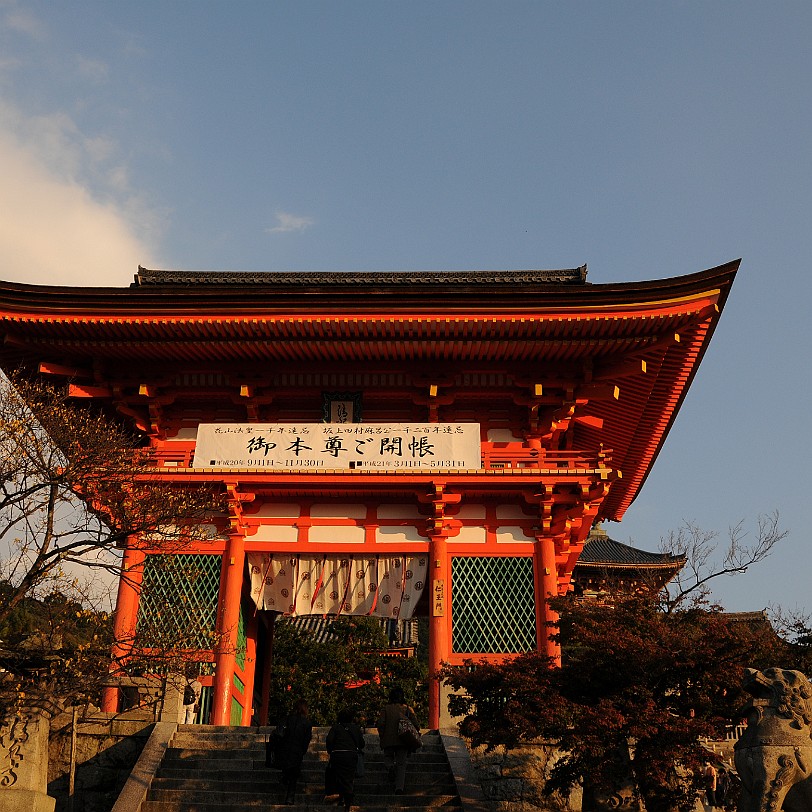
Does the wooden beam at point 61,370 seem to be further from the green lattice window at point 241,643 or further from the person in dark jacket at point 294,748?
the person in dark jacket at point 294,748

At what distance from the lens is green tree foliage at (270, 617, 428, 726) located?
28109mm

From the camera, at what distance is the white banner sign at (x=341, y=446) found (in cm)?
1734

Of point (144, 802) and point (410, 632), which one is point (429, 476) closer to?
point (144, 802)

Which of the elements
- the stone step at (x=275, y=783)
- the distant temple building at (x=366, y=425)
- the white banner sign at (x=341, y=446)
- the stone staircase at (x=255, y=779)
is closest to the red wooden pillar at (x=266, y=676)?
the distant temple building at (x=366, y=425)

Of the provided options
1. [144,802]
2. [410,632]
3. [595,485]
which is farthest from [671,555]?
[144,802]

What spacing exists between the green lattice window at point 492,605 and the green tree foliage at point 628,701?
14.3 feet

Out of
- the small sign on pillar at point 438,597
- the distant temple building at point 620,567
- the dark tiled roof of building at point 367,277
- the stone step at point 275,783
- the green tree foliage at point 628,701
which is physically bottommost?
the stone step at point 275,783

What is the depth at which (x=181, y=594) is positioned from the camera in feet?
55.9

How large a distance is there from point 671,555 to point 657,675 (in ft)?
80.8

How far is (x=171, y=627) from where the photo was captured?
1702cm

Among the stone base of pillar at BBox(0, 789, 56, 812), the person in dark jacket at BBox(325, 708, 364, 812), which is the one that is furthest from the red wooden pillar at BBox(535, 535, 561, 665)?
the stone base of pillar at BBox(0, 789, 56, 812)

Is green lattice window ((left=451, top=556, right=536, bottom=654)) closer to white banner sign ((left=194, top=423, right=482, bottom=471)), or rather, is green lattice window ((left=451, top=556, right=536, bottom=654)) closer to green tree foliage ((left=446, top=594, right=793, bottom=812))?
white banner sign ((left=194, top=423, right=482, bottom=471))

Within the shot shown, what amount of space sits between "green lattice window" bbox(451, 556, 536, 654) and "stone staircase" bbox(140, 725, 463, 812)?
3.35 meters

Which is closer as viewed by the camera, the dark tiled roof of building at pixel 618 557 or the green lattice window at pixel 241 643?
the green lattice window at pixel 241 643
